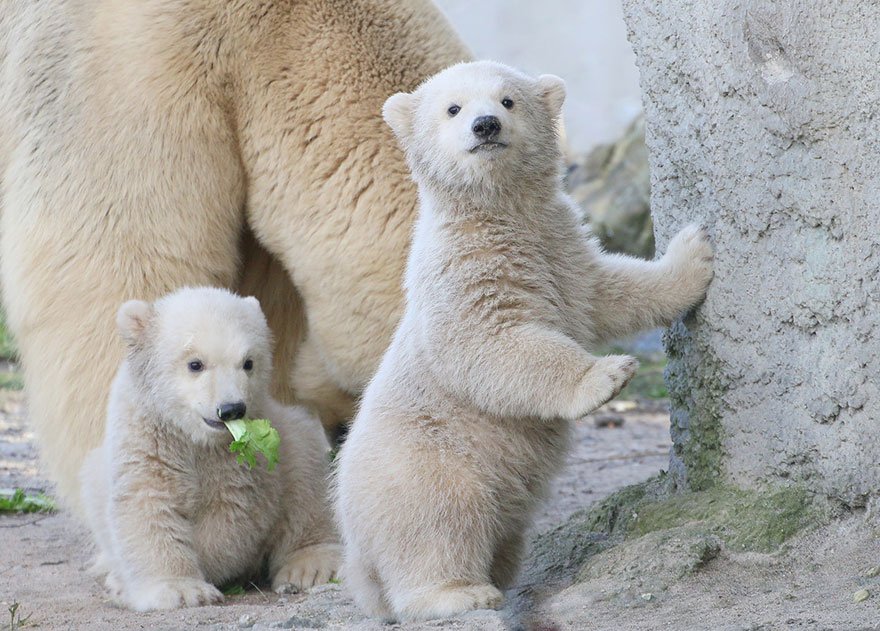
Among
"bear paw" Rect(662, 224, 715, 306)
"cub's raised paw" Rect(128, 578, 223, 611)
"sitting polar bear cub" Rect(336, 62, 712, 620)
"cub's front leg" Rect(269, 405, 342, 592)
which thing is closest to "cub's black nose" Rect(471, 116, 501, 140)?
"sitting polar bear cub" Rect(336, 62, 712, 620)

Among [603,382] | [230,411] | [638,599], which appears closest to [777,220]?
[603,382]

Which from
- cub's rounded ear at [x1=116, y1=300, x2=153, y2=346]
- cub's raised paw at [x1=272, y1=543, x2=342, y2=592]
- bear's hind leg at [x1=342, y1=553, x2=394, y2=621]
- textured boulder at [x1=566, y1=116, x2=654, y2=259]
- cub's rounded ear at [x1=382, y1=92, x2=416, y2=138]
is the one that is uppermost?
cub's rounded ear at [x1=382, y1=92, x2=416, y2=138]

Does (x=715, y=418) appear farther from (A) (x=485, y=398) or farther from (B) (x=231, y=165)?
(B) (x=231, y=165)

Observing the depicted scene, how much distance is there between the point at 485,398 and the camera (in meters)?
3.37

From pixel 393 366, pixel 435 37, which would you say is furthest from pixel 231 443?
pixel 435 37

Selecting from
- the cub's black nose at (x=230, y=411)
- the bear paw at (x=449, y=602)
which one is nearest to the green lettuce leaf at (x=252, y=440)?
the cub's black nose at (x=230, y=411)

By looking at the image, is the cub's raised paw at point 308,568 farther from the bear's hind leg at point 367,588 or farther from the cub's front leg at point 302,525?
the bear's hind leg at point 367,588

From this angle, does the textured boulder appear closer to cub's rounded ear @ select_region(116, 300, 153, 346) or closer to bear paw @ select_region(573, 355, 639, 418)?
cub's rounded ear @ select_region(116, 300, 153, 346)

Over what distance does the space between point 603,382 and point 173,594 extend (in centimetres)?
169

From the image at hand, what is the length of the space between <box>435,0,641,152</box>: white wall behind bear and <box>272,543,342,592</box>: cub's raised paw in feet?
29.2

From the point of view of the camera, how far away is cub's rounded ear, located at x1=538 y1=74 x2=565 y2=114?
3717mm

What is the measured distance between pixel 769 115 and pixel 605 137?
369 inches

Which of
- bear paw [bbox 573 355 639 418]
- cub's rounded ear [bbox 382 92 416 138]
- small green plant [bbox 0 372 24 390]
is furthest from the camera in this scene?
small green plant [bbox 0 372 24 390]

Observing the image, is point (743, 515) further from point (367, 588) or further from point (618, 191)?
point (618, 191)
